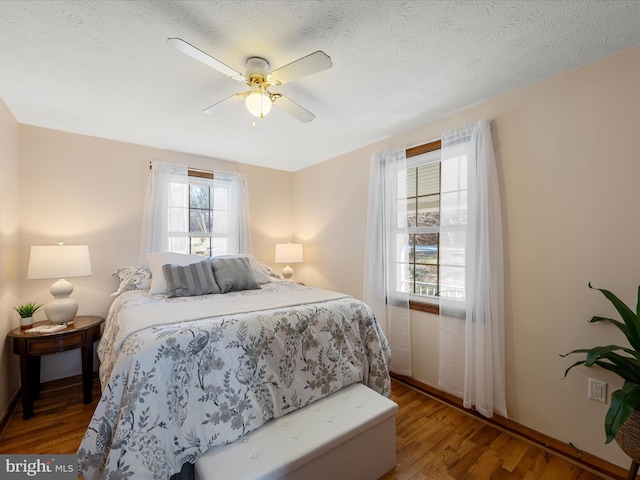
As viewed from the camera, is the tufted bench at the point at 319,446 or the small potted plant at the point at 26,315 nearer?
the tufted bench at the point at 319,446

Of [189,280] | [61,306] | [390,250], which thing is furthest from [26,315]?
[390,250]

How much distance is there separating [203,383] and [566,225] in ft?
7.62

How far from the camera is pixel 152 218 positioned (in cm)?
301

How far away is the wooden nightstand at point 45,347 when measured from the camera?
2.05m

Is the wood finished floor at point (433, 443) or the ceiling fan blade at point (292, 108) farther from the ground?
the ceiling fan blade at point (292, 108)

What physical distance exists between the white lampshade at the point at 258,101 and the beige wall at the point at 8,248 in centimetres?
197

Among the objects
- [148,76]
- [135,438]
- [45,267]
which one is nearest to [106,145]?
[45,267]

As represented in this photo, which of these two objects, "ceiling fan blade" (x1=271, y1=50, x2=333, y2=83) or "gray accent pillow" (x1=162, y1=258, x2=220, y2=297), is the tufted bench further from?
"ceiling fan blade" (x1=271, y1=50, x2=333, y2=83)

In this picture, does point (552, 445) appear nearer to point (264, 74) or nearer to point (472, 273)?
point (472, 273)

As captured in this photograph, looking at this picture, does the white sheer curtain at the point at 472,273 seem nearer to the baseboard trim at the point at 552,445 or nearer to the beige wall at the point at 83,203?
the baseboard trim at the point at 552,445

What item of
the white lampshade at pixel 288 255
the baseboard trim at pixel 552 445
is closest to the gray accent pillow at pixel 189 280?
the white lampshade at pixel 288 255

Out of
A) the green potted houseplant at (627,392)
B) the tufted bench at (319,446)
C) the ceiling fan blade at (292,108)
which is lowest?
the tufted bench at (319,446)

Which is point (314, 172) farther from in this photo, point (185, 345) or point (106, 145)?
point (185, 345)

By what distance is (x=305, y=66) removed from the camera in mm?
1422
